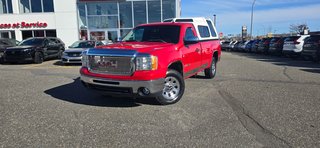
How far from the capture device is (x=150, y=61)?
4.82 meters

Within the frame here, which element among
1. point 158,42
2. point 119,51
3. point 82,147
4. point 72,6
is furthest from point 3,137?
point 72,6

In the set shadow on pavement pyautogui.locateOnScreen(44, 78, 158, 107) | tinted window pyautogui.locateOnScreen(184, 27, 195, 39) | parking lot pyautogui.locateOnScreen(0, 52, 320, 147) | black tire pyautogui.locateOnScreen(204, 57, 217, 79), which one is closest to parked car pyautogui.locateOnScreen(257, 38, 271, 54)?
black tire pyautogui.locateOnScreen(204, 57, 217, 79)

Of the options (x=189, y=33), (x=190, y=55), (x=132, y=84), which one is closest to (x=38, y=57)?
(x=189, y=33)

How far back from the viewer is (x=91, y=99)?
6000 mm

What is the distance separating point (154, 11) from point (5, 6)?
15616mm

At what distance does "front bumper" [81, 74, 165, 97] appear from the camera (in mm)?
4773

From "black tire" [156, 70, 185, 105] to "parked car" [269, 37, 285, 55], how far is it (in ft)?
53.0

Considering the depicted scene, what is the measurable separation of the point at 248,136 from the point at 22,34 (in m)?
27.4

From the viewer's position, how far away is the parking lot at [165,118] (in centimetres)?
371

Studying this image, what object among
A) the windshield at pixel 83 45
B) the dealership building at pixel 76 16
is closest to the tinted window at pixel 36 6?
the dealership building at pixel 76 16

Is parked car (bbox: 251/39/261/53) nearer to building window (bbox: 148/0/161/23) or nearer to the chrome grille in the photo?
building window (bbox: 148/0/161/23)

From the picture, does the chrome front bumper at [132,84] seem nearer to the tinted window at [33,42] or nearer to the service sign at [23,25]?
the tinted window at [33,42]

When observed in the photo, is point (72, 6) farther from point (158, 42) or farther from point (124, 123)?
point (124, 123)

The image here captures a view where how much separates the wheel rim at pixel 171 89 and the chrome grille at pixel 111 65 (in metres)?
1.04
